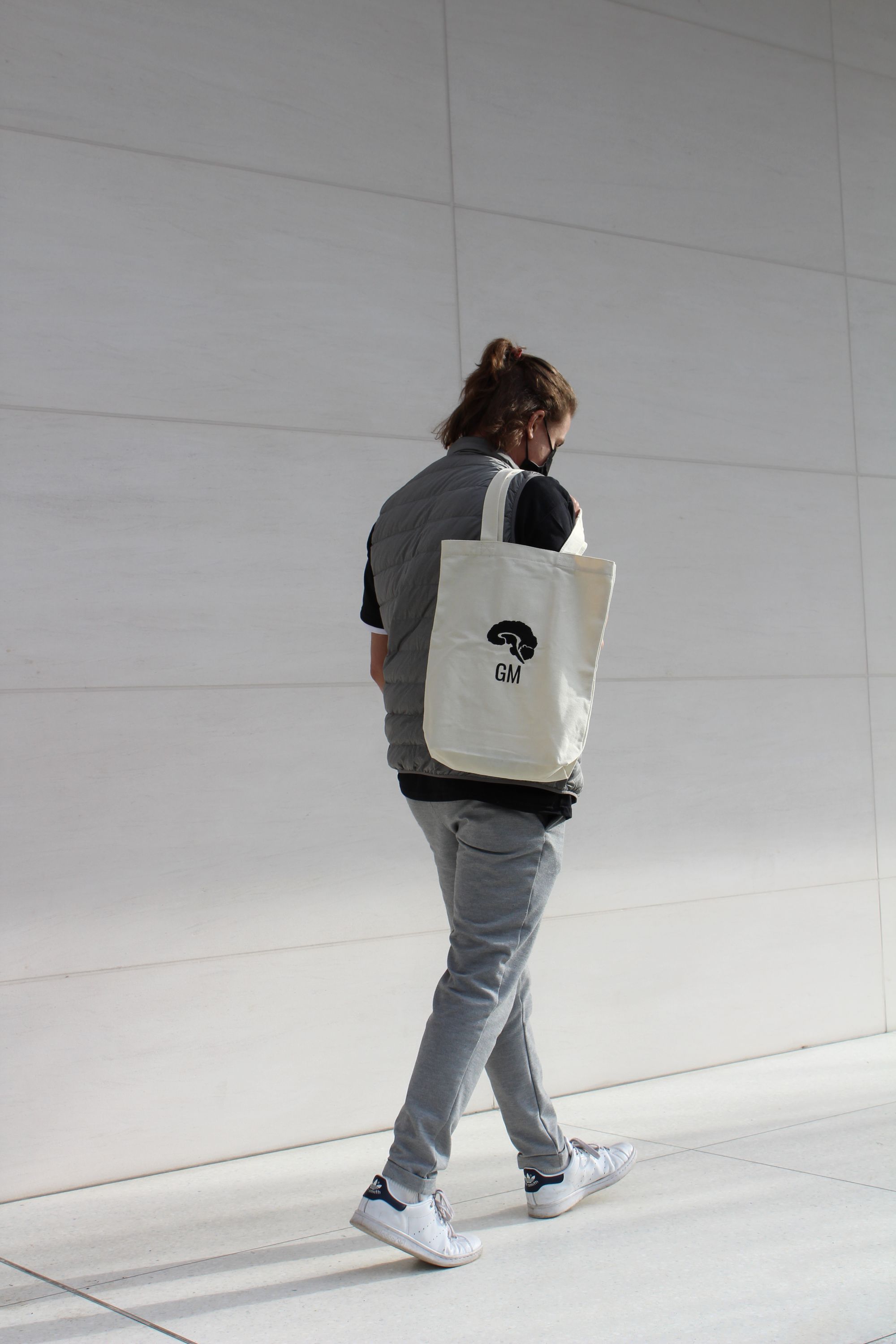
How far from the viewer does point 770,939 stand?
3176 millimetres

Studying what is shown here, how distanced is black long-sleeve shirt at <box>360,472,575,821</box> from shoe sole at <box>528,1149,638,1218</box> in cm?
66

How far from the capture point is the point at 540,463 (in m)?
2.04

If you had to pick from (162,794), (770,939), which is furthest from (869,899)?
(162,794)

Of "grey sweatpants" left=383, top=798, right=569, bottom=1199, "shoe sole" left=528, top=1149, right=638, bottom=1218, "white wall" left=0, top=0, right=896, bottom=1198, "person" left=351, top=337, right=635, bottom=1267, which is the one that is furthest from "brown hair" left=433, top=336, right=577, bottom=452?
"shoe sole" left=528, top=1149, right=638, bottom=1218

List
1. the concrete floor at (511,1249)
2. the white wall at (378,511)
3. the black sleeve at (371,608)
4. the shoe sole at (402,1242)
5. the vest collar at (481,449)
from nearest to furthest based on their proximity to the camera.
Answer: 1. the concrete floor at (511,1249)
2. the shoe sole at (402,1242)
3. the vest collar at (481,449)
4. the black sleeve at (371,608)
5. the white wall at (378,511)

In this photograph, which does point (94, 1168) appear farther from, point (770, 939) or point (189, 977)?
point (770, 939)

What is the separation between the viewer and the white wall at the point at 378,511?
7.93 feet

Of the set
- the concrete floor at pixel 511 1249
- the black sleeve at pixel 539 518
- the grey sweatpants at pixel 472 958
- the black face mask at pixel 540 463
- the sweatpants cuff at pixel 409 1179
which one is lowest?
the concrete floor at pixel 511 1249

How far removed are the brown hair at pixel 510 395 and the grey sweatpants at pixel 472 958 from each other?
23.5 inches

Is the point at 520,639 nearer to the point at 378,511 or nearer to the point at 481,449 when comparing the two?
the point at 481,449

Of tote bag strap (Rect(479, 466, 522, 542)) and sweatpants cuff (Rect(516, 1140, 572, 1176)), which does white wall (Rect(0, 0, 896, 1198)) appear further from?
tote bag strap (Rect(479, 466, 522, 542))

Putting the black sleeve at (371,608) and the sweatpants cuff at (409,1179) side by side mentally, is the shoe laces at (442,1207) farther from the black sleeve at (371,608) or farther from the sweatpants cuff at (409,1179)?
the black sleeve at (371,608)

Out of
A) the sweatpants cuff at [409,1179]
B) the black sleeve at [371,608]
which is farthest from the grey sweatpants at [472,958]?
the black sleeve at [371,608]

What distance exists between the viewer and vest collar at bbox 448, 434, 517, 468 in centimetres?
195
